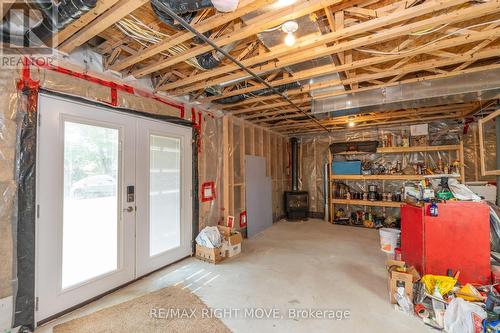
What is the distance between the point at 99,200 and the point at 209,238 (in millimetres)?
1662

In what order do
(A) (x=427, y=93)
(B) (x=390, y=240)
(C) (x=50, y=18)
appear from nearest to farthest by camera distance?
(C) (x=50, y=18) → (A) (x=427, y=93) → (B) (x=390, y=240)

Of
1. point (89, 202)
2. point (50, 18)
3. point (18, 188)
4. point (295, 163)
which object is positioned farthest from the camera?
point (295, 163)

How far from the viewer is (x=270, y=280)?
9.74 ft

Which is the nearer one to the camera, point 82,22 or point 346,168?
point 82,22

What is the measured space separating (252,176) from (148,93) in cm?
288

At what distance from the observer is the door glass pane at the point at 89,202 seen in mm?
2379

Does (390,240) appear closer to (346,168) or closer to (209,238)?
(346,168)

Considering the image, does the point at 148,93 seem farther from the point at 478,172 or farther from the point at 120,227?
the point at 478,172

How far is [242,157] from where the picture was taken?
5.00 metres

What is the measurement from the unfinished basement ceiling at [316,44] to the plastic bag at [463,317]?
2.41 meters

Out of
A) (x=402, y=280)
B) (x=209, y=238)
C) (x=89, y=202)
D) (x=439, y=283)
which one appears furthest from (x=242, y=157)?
(x=439, y=283)

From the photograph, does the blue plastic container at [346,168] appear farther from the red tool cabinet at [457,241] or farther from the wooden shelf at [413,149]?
the red tool cabinet at [457,241]

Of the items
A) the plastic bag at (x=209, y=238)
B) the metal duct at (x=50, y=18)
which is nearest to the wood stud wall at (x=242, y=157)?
the plastic bag at (x=209, y=238)

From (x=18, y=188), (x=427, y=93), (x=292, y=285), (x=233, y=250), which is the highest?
(x=427, y=93)
